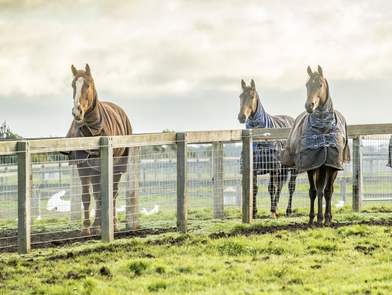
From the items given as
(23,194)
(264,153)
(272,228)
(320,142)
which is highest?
(320,142)

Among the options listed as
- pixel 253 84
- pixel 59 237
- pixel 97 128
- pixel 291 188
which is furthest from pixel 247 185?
pixel 59 237

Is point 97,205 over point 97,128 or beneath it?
beneath

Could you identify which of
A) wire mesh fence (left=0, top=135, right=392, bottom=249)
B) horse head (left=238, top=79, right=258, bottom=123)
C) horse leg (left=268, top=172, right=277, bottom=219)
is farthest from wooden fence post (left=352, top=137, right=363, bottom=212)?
horse head (left=238, top=79, right=258, bottom=123)

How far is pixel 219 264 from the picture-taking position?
30.7 ft

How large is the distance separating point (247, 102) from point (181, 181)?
3.98 m

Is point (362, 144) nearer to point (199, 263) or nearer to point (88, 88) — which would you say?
point (88, 88)

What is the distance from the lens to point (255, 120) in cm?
1608

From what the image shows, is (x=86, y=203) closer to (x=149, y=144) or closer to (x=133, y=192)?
(x=133, y=192)

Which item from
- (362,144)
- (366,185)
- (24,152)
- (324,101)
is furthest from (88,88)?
(366,185)

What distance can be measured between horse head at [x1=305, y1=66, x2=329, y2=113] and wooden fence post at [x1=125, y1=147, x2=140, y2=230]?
3.13 metres

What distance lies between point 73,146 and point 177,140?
196 cm

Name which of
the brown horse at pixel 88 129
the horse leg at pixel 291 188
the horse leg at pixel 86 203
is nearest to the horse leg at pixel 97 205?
the brown horse at pixel 88 129

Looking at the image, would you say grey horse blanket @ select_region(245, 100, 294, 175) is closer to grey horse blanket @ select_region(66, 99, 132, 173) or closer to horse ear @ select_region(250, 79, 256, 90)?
horse ear @ select_region(250, 79, 256, 90)

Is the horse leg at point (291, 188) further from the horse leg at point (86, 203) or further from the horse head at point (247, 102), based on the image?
the horse leg at point (86, 203)
